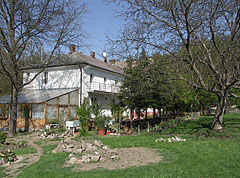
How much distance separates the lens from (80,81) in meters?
22.8

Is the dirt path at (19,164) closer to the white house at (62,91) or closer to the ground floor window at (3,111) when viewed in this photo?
the white house at (62,91)

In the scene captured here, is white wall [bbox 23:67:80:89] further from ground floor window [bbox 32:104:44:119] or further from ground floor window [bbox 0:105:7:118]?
ground floor window [bbox 0:105:7:118]

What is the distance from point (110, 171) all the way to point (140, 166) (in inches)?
38.8

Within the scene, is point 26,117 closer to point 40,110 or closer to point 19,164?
point 40,110

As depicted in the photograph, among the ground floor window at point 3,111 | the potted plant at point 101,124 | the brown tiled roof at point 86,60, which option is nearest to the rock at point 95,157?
the potted plant at point 101,124

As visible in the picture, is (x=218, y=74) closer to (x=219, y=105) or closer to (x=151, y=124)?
(x=219, y=105)

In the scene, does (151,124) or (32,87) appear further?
A: (32,87)

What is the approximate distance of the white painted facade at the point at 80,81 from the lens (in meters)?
22.9

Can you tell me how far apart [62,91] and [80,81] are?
204cm

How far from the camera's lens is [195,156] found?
25.7 feet

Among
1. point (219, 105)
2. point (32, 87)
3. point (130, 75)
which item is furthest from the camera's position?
point (32, 87)

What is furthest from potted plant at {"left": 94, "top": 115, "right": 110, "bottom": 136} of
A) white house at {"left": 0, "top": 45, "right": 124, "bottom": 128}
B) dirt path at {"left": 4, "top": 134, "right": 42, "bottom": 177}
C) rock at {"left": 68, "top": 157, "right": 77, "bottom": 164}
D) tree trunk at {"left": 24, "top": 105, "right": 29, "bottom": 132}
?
rock at {"left": 68, "top": 157, "right": 77, "bottom": 164}

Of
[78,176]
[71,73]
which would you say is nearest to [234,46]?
[78,176]

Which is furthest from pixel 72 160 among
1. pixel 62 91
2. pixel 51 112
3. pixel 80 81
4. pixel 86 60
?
pixel 86 60
